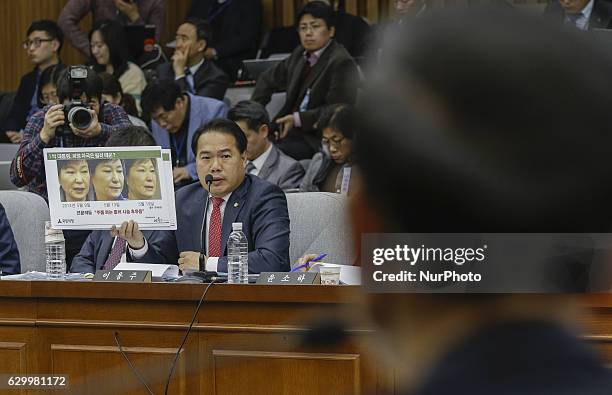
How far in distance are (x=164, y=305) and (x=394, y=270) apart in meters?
2.89

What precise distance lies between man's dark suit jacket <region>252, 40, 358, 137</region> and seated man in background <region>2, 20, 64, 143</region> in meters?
1.53

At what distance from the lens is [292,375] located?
3.32 metres

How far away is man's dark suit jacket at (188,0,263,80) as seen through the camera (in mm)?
8148

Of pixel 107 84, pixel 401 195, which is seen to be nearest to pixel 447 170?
pixel 401 195

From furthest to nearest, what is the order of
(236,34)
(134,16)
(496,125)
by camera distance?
(134,16) → (236,34) → (496,125)

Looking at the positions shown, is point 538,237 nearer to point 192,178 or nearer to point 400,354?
point 400,354

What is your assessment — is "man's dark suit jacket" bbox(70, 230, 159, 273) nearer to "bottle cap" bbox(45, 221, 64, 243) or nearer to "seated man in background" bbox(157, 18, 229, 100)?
"bottle cap" bbox(45, 221, 64, 243)

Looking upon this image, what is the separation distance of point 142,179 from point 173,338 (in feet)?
2.31

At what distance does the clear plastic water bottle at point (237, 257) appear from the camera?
3748 mm

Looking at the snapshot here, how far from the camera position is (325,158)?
578cm

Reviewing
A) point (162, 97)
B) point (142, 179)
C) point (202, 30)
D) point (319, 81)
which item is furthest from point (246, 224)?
point (202, 30)

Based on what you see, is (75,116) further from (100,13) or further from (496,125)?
(496,125)

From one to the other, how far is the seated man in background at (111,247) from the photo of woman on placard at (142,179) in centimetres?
25

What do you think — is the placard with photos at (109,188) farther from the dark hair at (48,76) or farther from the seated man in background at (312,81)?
the seated man in background at (312,81)
